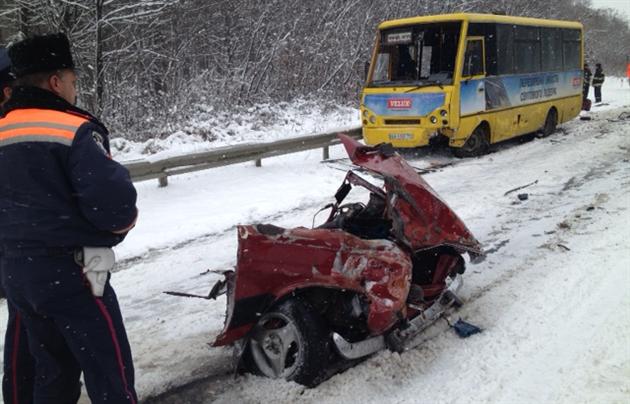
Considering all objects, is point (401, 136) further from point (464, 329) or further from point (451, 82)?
point (464, 329)

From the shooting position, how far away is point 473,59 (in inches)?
440

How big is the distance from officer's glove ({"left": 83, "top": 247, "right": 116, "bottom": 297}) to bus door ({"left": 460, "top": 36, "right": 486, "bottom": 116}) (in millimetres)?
9764

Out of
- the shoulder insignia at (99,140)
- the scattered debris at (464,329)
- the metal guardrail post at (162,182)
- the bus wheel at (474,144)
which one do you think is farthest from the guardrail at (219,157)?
the shoulder insignia at (99,140)

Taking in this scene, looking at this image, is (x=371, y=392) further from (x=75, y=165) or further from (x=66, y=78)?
(x=66, y=78)

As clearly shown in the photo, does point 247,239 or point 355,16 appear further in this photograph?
point 355,16

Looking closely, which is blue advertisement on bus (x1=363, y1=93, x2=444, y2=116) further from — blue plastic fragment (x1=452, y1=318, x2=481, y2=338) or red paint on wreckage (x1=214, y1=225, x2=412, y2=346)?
red paint on wreckage (x1=214, y1=225, x2=412, y2=346)

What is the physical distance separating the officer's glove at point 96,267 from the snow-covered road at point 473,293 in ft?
4.38

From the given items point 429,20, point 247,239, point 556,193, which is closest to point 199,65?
point 429,20

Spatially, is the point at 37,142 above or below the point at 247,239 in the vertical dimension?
above

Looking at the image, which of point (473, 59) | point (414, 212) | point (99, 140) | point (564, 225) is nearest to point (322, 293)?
point (414, 212)

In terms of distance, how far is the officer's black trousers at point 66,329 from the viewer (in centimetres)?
225

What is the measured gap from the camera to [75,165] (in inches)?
85.0

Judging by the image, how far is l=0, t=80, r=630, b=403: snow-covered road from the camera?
3330 mm

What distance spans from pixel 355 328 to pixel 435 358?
68 cm
